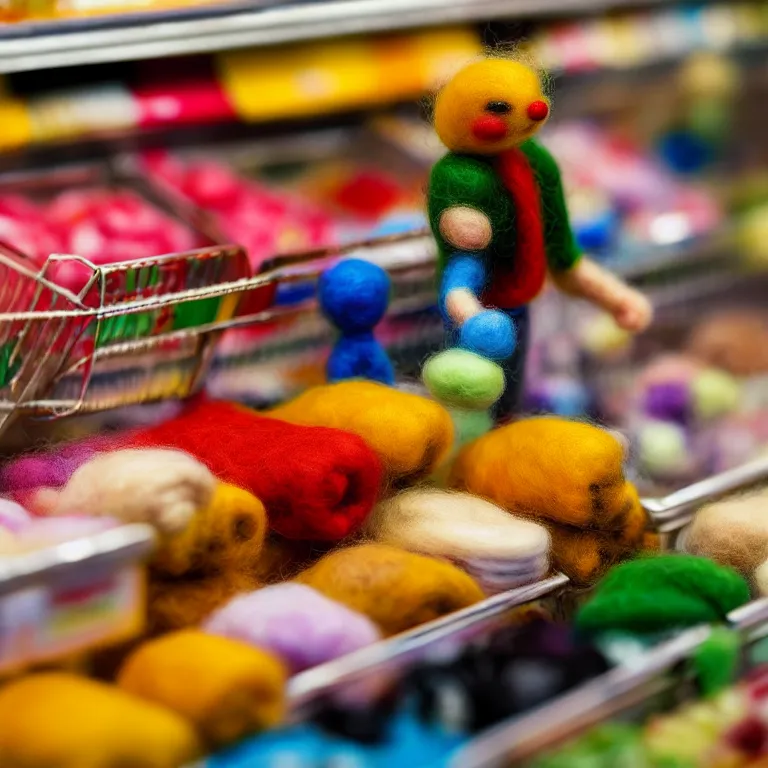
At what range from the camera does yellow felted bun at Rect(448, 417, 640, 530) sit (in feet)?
3.96

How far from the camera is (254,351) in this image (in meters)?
1.75

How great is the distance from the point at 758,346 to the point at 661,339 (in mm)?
198

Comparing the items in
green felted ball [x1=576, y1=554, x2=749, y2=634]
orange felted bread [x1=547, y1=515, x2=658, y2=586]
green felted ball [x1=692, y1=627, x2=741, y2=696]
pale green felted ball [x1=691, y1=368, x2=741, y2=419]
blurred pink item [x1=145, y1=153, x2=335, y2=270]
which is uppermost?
blurred pink item [x1=145, y1=153, x2=335, y2=270]

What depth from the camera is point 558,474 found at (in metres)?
1.21

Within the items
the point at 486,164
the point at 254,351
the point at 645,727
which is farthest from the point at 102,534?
the point at 254,351

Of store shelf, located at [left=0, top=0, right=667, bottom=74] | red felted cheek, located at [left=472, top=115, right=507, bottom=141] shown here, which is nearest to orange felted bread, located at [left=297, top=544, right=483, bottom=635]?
red felted cheek, located at [left=472, top=115, right=507, bottom=141]

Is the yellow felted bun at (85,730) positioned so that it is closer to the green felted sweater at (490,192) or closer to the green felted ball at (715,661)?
the green felted ball at (715,661)

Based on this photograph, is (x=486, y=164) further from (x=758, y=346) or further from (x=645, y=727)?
(x=758, y=346)

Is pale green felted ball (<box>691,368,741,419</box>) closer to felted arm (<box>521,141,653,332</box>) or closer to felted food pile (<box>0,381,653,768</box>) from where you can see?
felted arm (<box>521,141,653,332</box>)

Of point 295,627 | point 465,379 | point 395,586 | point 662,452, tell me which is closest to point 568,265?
point 465,379

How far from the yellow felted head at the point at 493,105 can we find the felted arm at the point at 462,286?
13cm

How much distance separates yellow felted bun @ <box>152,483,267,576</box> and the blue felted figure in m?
0.34

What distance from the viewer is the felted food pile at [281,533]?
896mm

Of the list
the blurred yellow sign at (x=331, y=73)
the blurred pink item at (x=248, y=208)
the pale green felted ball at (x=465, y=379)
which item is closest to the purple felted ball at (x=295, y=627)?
the pale green felted ball at (x=465, y=379)
